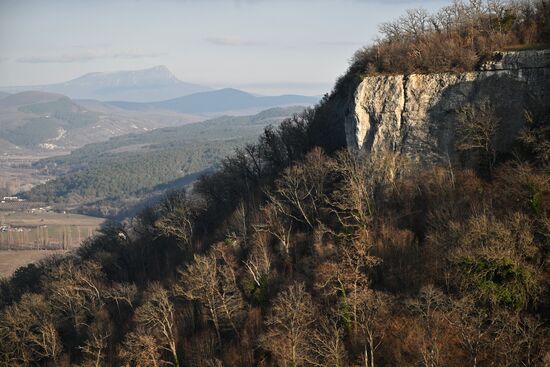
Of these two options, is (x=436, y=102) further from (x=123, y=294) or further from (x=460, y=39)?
(x=123, y=294)

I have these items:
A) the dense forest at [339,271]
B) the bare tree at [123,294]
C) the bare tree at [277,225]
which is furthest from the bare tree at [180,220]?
the bare tree at [277,225]

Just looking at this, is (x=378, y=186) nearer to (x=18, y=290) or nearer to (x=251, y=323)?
(x=251, y=323)

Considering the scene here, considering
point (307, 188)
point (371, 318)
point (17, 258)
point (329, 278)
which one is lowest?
point (17, 258)

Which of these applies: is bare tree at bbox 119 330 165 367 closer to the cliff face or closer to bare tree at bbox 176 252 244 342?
bare tree at bbox 176 252 244 342

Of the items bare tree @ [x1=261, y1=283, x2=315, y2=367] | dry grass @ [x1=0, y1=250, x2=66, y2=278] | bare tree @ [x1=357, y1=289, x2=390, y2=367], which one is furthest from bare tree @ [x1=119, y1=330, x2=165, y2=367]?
dry grass @ [x1=0, y1=250, x2=66, y2=278]

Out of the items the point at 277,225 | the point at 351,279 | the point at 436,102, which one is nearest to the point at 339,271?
the point at 351,279

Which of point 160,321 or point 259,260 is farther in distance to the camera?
point 259,260
